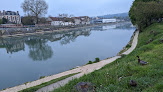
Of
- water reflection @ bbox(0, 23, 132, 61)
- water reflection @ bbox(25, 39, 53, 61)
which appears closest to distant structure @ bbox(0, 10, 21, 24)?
water reflection @ bbox(0, 23, 132, 61)

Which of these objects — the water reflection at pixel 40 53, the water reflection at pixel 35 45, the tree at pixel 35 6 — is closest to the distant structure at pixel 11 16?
the tree at pixel 35 6

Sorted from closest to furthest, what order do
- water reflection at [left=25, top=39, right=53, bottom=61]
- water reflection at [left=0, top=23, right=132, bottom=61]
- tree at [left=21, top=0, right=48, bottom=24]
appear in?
water reflection at [left=25, top=39, right=53, bottom=61] < water reflection at [left=0, top=23, right=132, bottom=61] < tree at [left=21, top=0, right=48, bottom=24]

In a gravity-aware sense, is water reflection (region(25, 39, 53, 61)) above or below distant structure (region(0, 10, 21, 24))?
below

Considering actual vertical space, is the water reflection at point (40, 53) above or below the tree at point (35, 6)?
below

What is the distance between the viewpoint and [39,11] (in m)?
46.2

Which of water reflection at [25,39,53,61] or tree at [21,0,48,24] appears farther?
tree at [21,0,48,24]

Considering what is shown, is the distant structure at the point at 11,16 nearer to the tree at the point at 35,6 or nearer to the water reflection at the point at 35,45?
the tree at the point at 35,6

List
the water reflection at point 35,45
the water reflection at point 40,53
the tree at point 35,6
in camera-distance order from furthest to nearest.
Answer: the tree at point 35,6 < the water reflection at point 35,45 < the water reflection at point 40,53

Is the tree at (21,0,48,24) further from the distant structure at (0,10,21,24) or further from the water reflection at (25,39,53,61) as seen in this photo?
the water reflection at (25,39,53,61)

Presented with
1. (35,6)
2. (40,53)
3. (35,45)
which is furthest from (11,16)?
(40,53)

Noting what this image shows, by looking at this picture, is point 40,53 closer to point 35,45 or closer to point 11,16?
point 35,45

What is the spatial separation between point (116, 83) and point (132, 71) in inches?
54.9

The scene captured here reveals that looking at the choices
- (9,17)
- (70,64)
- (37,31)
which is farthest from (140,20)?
(9,17)

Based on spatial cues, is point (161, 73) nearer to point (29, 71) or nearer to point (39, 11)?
point (29, 71)
